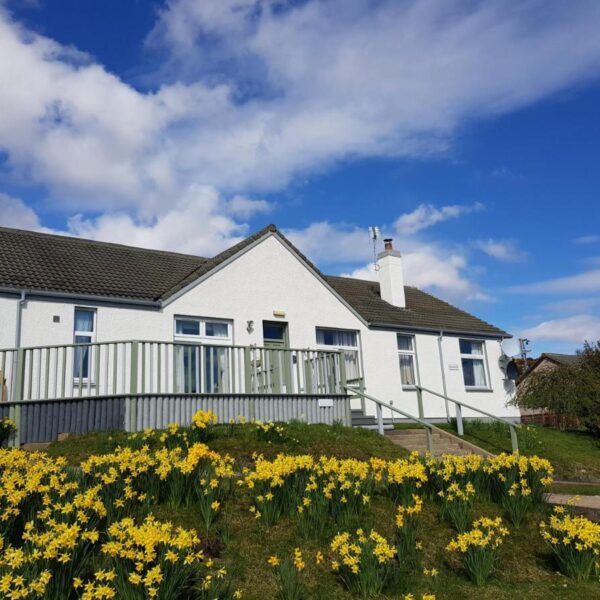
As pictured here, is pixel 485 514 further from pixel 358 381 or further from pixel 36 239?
pixel 36 239

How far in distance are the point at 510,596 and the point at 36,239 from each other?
49.6 feet

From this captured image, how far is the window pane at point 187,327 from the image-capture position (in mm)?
15688

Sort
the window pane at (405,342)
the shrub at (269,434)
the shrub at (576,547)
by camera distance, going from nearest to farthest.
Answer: the shrub at (576,547) < the shrub at (269,434) < the window pane at (405,342)

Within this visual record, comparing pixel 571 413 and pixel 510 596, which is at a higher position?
pixel 571 413

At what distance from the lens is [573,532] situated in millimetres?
5727

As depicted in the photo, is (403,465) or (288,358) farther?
(288,358)

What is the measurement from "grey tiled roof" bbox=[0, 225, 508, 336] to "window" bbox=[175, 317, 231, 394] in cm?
110

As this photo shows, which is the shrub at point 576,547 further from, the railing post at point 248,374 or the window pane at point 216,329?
the window pane at point 216,329

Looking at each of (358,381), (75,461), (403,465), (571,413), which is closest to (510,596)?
(403,465)

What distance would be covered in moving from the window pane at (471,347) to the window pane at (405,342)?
101 inches

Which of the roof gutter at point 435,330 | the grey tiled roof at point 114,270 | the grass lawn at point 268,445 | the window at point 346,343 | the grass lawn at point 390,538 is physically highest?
the grey tiled roof at point 114,270

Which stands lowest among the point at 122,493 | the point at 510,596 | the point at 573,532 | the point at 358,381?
the point at 510,596

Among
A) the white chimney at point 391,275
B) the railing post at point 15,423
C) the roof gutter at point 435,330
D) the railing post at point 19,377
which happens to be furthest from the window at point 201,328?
the white chimney at point 391,275

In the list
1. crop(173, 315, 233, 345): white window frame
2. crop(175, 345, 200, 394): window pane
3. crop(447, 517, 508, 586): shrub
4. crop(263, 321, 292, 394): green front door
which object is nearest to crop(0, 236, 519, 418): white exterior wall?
crop(173, 315, 233, 345): white window frame
